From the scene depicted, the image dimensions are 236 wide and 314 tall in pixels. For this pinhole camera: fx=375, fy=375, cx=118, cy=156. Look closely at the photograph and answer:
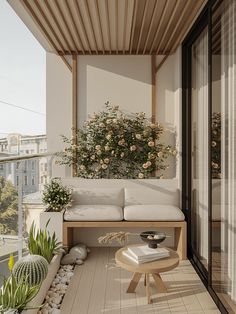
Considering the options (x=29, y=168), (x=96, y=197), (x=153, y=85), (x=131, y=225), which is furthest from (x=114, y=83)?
(x=131, y=225)

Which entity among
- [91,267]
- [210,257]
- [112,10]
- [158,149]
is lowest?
[91,267]

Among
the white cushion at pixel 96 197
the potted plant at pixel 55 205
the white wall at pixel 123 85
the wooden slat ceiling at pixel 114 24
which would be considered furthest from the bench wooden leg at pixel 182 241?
the wooden slat ceiling at pixel 114 24

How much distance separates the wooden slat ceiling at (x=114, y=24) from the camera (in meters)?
3.64

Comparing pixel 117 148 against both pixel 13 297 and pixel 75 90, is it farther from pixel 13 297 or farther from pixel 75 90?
pixel 13 297

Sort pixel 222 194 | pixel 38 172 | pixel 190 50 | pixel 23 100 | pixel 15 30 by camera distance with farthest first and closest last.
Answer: pixel 23 100 → pixel 15 30 → pixel 38 172 → pixel 190 50 → pixel 222 194

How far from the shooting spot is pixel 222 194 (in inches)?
118

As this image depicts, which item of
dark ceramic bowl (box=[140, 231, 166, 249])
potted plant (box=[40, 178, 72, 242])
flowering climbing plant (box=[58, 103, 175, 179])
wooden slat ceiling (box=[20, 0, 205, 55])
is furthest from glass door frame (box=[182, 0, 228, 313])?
potted plant (box=[40, 178, 72, 242])

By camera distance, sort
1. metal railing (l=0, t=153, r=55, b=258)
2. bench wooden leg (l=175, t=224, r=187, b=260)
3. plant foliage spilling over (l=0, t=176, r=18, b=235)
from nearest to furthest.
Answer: plant foliage spilling over (l=0, t=176, r=18, b=235) < metal railing (l=0, t=153, r=55, b=258) < bench wooden leg (l=175, t=224, r=187, b=260)

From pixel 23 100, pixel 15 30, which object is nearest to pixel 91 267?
pixel 15 30

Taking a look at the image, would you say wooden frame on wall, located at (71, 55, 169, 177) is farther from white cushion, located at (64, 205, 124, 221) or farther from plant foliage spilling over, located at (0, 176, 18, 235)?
plant foliage spilling over, located at (0, 176, 18, 235)

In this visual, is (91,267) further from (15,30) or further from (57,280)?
(15,30)

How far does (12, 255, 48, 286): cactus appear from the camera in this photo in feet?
10.1

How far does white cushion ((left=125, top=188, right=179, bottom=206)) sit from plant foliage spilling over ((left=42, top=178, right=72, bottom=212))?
830 mm

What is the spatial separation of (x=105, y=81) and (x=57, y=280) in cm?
294
